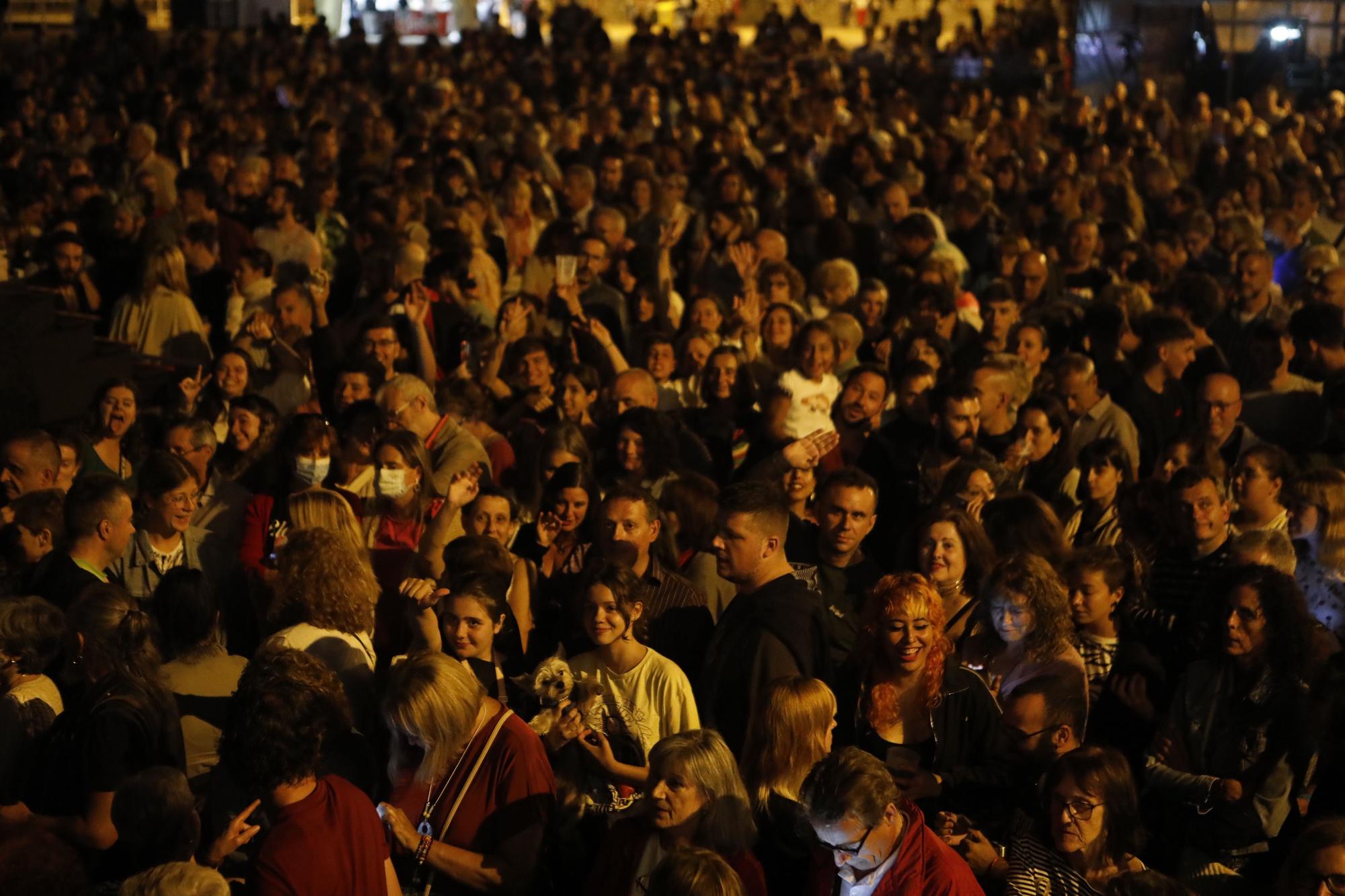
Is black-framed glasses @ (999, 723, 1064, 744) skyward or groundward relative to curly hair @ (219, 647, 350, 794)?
groundward

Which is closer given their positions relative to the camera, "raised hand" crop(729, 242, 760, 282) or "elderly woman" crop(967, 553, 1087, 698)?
"elderly woman" crop(967, 553, 1087, 698)

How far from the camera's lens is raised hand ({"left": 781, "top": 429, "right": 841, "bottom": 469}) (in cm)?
643

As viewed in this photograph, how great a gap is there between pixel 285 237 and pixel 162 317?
62.5 inches

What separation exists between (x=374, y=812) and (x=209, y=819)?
66 cm

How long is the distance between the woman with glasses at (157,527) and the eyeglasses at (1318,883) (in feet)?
12.4

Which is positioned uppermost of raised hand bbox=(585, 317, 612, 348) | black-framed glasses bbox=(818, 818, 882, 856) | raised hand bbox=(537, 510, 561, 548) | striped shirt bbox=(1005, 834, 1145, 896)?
raised hand bbox=(585, 317, 612, 348)

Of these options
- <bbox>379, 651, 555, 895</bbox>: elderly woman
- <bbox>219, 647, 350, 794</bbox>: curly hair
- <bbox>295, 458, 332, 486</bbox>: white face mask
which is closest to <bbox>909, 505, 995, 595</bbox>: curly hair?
<bbox>379, 651, 555, 895</bbox>: elderly woman

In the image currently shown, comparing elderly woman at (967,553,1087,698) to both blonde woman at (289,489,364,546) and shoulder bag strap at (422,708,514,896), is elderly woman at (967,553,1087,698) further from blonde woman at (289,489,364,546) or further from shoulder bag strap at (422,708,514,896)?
blonde woman at (289,489,364,546)

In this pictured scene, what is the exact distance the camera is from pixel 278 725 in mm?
3957

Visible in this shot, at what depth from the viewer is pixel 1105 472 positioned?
21.3 ft

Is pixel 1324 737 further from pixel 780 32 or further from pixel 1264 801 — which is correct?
pixel 780 32

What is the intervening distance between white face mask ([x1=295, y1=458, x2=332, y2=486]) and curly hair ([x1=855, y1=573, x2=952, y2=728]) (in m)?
2.66

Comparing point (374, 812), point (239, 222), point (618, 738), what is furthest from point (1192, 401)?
point (239, 222)

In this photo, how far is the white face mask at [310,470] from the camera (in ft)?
22.1
